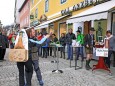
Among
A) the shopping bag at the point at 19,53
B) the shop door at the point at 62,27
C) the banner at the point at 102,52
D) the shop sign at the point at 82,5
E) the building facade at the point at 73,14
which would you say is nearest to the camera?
the shopping bag at the point at 19,53

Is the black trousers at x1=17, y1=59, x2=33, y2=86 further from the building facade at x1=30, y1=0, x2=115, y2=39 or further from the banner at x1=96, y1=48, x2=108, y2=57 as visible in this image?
the building facade at x1=30, y1=0, x2=115, y2=39

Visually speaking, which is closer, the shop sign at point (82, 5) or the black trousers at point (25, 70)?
the black trousers at point (25, 70)

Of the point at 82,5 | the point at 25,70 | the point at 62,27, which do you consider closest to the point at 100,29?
the point at 82,5

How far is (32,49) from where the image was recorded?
6.29 m

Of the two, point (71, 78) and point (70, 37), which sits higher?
point (70, 37)

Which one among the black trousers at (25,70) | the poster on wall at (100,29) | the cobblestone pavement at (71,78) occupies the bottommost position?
the cobblestone pavement at (71,78)

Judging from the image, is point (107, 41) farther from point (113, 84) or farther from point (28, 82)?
point (28, 82)

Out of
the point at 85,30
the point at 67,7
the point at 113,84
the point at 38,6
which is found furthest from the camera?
the point at 38,6


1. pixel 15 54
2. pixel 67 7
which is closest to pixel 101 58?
pixel 15 54

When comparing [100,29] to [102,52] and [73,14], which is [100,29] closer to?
[73,14]

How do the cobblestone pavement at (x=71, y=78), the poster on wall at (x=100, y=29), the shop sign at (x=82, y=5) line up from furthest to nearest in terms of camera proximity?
the shop sign at (x=82, y=5)
the poster on wall at (x=100, y=29)
the cobblestone pavement at (x=71, y=78)

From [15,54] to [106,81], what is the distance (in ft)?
10.9

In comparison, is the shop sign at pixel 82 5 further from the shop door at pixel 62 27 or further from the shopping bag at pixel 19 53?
the shopping bag at pixel 19 53

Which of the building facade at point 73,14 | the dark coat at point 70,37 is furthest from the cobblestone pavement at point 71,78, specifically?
the dark coat at point 70,37
